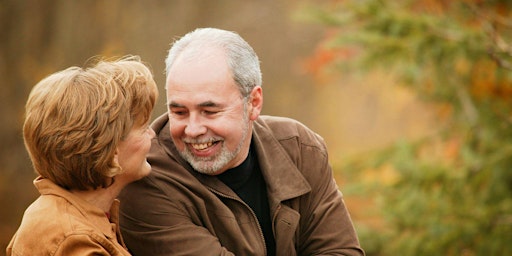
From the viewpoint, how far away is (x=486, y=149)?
5.47 metres

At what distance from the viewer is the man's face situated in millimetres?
2779

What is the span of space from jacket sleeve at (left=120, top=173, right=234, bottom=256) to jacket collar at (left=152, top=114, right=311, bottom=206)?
149mm

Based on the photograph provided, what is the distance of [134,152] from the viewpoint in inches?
101

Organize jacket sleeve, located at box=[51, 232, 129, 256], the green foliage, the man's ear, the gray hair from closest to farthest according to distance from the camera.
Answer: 1. jacket sleeve, located at box=[51, 232, 129, 256]
2. the gray hair
3. the man's ear
4. the green foliage

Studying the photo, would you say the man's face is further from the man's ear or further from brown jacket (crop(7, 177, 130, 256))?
brown jacket (crop(7, 177, 130, 256))

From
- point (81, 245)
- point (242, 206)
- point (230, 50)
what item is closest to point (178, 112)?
point (230, 50)

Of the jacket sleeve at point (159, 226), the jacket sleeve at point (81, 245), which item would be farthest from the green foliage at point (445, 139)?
the jacket sleeve at point (81, 245)

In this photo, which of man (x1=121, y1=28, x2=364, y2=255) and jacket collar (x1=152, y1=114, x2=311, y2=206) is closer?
man (x1=121, y1=28, x2=364, y2=255)

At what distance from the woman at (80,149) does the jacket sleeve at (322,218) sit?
30.6 inches

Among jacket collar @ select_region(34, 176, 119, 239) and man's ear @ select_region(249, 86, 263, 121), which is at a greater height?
man's ear @ select_region(249, 86, 263, 121)

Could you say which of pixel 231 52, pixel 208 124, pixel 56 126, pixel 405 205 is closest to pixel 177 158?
pixel 208 124

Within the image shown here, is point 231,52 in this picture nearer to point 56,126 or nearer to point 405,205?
point 56,126

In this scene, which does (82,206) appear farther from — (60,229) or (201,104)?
(201,104)

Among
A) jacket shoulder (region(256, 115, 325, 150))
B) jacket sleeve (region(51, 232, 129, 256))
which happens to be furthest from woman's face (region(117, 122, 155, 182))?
jacket shoulder (region(256, 115, 325, 150))
